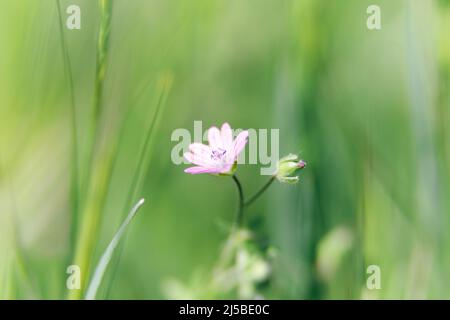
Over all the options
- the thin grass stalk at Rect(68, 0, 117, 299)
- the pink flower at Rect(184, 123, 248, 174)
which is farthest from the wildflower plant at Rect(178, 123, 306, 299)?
the thin grass stalk at Rect(68, 0, 117, 299)

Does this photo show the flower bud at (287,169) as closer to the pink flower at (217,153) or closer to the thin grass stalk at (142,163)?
the pink flower at (217,153)

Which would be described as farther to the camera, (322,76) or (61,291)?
(322,76)

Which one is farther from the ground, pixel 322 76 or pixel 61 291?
pixel 322 76

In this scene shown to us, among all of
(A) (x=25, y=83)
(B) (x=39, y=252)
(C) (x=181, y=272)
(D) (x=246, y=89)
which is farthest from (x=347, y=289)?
(A) (x=25, y=83)

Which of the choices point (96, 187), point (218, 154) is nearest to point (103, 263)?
point (96, 187)

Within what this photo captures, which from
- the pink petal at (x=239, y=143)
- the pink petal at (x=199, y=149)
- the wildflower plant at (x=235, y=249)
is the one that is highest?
the pink petal at (x=239, y=143)

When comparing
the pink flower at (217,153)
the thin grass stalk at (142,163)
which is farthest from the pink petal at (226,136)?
the thin grass stalk at (142,163)
